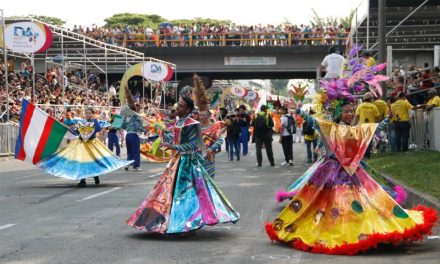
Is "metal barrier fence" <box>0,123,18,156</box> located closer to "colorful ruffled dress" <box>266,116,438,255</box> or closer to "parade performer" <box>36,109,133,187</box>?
"parade performer" <box>36,109,133,187</box>

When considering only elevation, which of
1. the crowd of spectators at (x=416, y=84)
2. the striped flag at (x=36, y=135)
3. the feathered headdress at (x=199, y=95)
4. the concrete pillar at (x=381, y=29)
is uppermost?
the concrete pillar at (x=381, y=29)

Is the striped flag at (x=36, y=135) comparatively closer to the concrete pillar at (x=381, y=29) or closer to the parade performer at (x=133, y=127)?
the parade performer at (x=133, y=127)

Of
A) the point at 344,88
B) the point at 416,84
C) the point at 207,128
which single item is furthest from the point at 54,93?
the point at 344,88

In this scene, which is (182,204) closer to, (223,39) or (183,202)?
(183,202)

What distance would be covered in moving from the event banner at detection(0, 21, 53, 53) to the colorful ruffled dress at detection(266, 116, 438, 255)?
18040 millimetres

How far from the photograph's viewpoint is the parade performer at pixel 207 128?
422 inches

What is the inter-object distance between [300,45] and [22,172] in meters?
35.4

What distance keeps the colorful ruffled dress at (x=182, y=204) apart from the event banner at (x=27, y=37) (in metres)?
17.0

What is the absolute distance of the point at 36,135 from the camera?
1692 cm

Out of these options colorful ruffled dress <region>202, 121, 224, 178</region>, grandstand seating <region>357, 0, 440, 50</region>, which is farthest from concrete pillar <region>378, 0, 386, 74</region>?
colorful ruffled dress <region>202, 121, 224, 178</region>

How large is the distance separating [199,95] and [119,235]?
95.9 inches

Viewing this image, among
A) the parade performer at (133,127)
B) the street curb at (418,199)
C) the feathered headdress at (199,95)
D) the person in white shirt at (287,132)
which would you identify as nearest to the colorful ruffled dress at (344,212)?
the street curb at (418,199)

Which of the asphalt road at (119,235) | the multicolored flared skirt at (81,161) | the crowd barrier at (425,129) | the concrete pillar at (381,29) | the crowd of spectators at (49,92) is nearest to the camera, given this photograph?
the asphalt road at (119,235)

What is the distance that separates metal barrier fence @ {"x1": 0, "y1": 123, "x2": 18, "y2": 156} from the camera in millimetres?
27812
